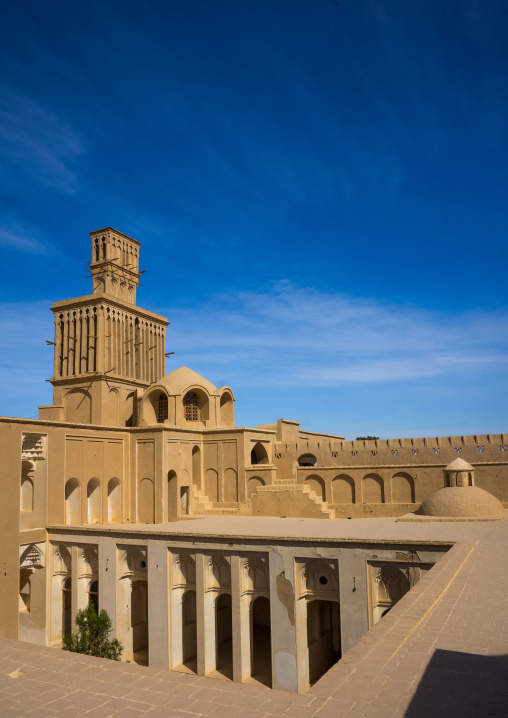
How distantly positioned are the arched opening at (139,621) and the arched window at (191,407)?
10.3m

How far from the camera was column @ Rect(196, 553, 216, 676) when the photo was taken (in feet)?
66.5

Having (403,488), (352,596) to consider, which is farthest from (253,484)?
(352,596)

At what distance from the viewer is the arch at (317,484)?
3030 cm

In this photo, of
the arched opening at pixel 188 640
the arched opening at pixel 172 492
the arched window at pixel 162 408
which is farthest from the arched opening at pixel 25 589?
the arched window at pixel 162 408

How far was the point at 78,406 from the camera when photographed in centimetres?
3316

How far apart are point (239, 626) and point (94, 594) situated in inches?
299

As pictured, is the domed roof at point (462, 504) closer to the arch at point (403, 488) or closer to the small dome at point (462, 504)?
the small dome at point (462, 504)

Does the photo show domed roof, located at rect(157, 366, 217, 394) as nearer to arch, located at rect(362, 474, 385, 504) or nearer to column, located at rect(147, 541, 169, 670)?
arch, located at rect(362, 474, 385, 504)

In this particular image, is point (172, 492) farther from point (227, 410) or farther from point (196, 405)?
point (227, 410)

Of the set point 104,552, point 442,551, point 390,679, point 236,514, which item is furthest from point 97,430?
point 390,679

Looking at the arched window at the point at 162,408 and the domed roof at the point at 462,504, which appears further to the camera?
the arched window at the point at 162,408

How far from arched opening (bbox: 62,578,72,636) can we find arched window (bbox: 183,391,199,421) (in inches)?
433

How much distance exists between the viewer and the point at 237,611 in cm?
2005

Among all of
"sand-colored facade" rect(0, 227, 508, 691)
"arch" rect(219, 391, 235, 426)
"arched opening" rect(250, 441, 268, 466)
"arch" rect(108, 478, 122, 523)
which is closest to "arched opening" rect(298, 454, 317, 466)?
"sand-colored facade" rect(0, 227, 508, 691)
